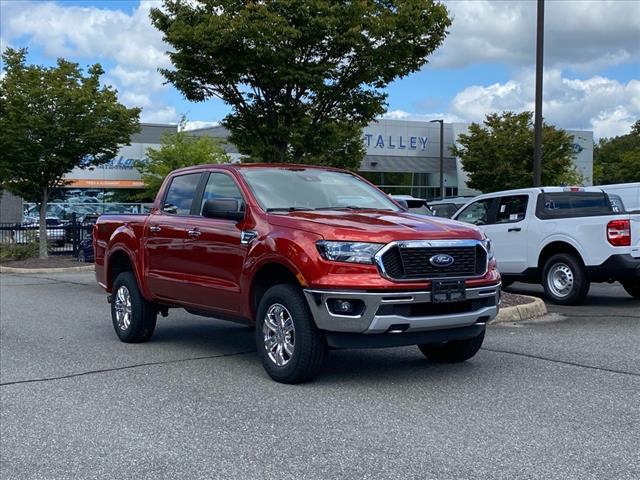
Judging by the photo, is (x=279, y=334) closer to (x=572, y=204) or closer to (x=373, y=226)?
(x=373, y=226)

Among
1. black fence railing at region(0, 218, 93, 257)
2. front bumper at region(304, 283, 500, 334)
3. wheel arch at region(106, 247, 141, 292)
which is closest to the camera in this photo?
front bumper at region(304, 283, 500, 334)

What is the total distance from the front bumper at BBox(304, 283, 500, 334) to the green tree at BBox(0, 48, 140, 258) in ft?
56.0

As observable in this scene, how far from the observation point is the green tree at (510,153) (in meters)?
41.1

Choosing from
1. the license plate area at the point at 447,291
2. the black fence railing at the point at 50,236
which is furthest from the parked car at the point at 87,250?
the license plate area at the point at 447,291

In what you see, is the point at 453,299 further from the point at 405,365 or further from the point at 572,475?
the point at 572,475

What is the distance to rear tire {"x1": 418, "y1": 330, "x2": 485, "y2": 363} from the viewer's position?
7277 mm

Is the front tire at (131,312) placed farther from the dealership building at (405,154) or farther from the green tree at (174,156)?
the dealership building at (405,154)

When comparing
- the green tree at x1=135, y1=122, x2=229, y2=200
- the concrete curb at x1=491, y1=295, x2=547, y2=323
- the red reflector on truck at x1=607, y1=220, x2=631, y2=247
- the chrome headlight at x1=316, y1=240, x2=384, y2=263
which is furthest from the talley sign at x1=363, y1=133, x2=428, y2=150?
the chrome headlight at x1=316, y1=240, x2=384, y2=263

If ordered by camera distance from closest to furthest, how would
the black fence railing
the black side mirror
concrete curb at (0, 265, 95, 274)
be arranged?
the black side mirror, concrete curb at (0, 265, 95, 274), the black fence railing

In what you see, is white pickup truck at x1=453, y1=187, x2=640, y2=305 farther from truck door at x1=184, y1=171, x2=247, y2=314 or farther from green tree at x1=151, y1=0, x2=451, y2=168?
truck door at x1=184, y1=171, x2=247, y2=314

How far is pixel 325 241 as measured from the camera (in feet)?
20.5

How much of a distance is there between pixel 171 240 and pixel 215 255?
2.87 ft

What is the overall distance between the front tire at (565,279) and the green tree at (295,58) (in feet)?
16.5

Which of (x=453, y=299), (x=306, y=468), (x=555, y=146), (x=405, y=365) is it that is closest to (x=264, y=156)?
(x=405, y=365)
